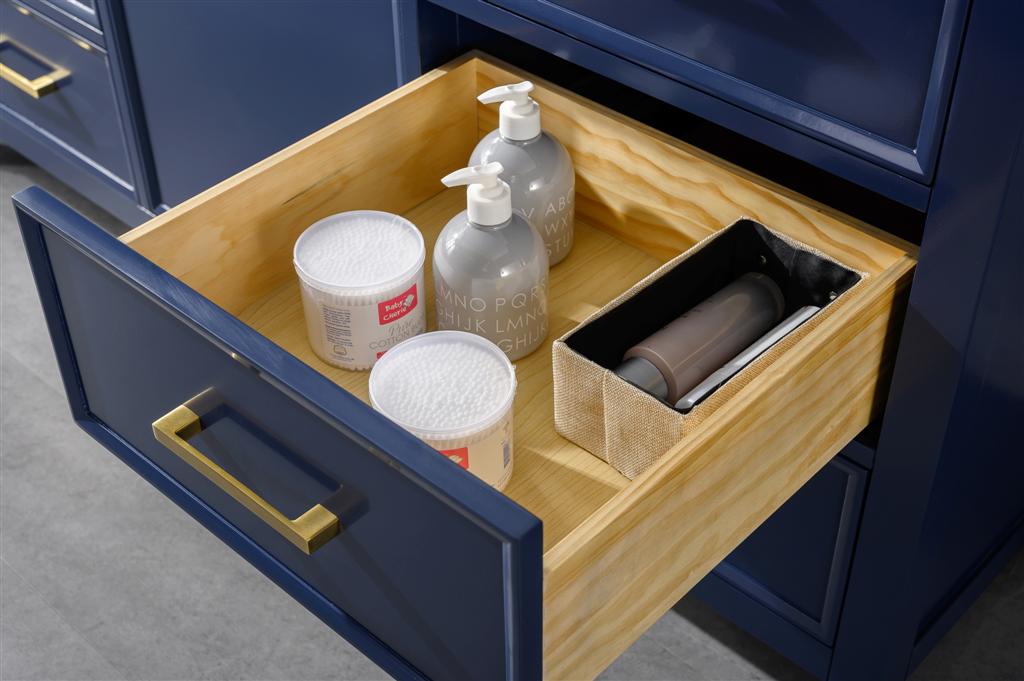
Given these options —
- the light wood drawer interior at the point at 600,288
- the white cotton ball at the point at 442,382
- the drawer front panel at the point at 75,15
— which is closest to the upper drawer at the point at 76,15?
the drawer front panel at the point at 75,15

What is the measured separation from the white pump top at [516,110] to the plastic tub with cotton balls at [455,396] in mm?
182

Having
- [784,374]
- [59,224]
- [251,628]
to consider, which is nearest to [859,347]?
[784,374]

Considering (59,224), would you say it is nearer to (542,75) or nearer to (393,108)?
(393,108)

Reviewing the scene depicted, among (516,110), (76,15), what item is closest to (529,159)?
(516,110)

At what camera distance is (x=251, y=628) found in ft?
4.48

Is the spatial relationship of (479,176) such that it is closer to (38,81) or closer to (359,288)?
(359,288)

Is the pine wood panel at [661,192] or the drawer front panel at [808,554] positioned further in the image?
the drawer front panel at [808,554]

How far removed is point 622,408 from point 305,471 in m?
0.20

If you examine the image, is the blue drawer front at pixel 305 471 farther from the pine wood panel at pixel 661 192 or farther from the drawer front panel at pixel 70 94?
the drawer front panel at pixel 70 94

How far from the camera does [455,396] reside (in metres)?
0.81

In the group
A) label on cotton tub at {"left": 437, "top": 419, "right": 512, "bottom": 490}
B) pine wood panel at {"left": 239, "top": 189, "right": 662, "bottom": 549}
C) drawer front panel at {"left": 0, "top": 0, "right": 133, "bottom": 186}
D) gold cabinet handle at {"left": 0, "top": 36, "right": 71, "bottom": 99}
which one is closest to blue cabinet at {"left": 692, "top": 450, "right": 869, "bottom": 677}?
pine wood panel at {"left": 239, "top": 189, "right": 662, "bottom": 549}

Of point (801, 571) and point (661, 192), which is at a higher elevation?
point (661, 192)

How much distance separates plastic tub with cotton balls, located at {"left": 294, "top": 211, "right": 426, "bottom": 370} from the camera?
0.88 meters

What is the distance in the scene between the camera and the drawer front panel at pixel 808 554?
1084 mm
